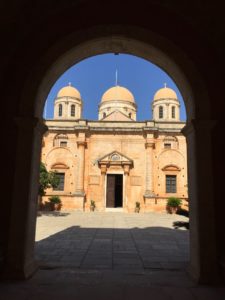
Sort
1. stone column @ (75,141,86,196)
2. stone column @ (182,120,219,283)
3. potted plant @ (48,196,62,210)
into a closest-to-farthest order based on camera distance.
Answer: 1. stone column @ (182,120,219,283)
2. potted plant @ (48,196,62,210)
3. stone column @ (75,141,86,196)

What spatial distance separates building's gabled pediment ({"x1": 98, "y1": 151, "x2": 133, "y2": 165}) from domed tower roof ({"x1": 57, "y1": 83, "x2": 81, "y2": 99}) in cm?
1444

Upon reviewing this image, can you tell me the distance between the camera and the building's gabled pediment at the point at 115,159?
25.2 m

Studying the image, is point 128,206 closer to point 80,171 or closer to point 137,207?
point 137,207

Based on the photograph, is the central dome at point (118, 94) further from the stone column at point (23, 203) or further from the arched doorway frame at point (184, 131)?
the stone column at point (23, 203)

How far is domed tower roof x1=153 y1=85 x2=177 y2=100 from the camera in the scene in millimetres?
36750

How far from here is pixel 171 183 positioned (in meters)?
25.4

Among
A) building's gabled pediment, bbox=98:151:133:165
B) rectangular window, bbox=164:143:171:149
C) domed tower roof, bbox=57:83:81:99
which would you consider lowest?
building's gabled pediment, bbox=98:151:133:165

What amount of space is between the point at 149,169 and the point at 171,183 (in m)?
2.39

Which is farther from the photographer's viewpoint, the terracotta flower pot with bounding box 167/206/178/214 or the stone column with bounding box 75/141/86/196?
the stone column with bounding box 75/141/86/196

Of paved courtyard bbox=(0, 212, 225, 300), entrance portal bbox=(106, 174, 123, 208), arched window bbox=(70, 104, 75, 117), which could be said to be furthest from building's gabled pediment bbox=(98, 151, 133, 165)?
paved courtyard bbox=(0, 212, 225, 300)

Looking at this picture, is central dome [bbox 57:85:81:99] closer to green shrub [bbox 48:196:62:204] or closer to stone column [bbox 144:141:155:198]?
stone column [bbox 144:141:155:198]

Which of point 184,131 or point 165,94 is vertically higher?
point 165,94

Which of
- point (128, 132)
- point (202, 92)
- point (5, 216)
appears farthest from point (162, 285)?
point (128, 132)

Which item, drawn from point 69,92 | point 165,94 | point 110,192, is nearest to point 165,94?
point 165,94
